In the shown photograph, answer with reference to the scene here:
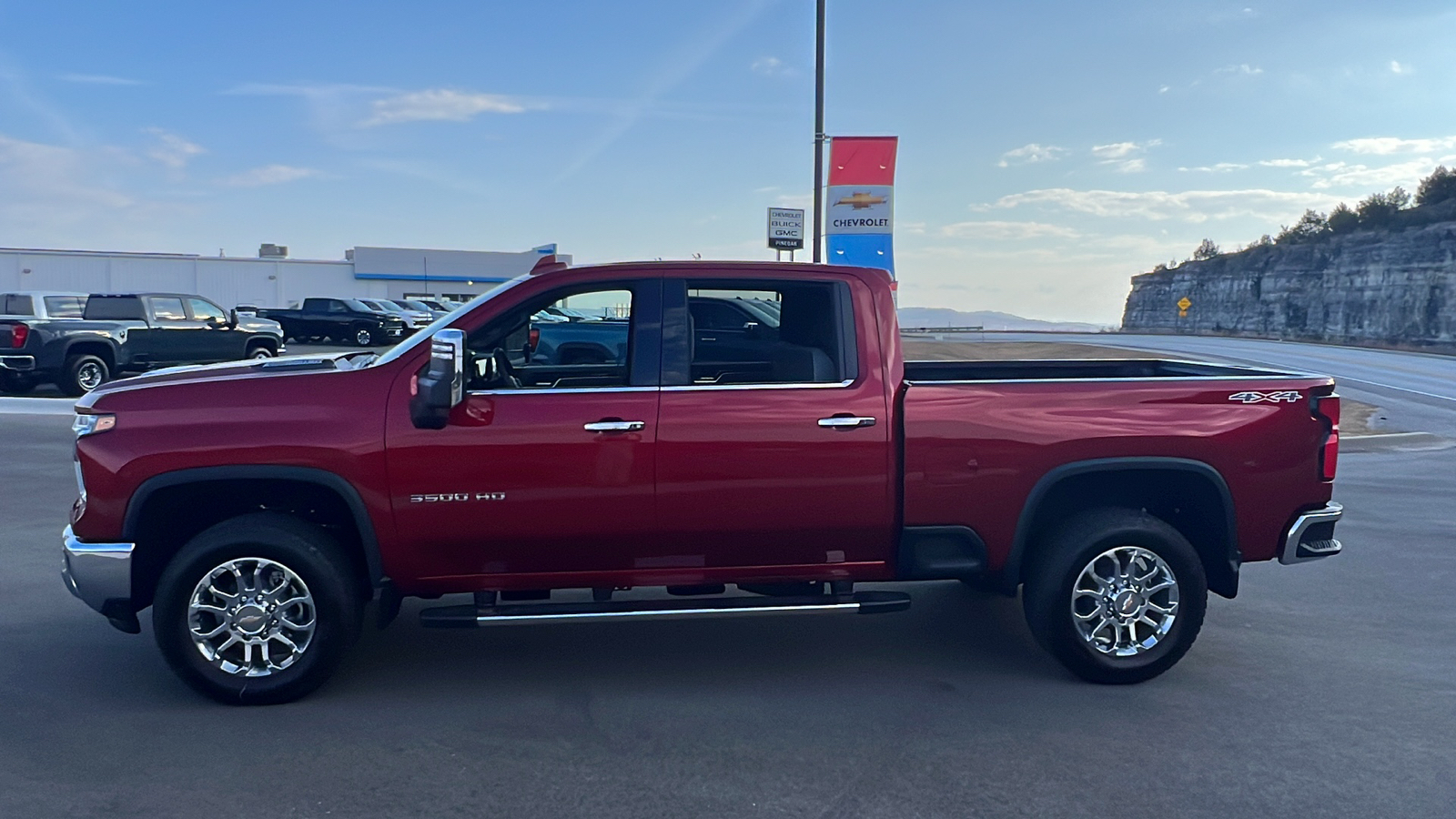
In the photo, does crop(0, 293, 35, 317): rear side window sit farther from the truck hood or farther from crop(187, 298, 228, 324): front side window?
the truck hood

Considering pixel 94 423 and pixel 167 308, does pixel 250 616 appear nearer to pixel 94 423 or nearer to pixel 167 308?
pixel 94 423

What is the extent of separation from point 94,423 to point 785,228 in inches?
665

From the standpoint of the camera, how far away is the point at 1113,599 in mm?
5008

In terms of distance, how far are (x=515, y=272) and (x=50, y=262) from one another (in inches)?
1031

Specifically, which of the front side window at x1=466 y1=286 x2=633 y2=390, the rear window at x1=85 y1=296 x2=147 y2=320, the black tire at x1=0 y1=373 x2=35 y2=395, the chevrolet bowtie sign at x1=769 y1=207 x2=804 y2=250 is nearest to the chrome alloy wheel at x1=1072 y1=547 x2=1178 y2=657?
the front side window at x1=466 y1=286 x2=633 y2=390

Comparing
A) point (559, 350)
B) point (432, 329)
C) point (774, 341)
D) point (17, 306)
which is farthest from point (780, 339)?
point (17, 306)

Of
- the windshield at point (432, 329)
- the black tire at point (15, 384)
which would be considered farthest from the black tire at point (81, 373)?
the windshield at point (432, 329)

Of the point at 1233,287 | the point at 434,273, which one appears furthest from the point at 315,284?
the point at 1233,287

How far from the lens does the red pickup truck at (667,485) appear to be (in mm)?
4504

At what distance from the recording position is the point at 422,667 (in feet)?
16.9

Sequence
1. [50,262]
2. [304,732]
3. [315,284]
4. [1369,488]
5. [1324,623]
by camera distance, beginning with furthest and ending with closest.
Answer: [315,284], [50,262], [1369,488], [1324,623], [304,732]

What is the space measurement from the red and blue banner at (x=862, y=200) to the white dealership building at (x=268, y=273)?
43463 mm

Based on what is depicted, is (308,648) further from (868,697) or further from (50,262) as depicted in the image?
(50,262)

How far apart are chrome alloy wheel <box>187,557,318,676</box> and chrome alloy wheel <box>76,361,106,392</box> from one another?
14160mm
